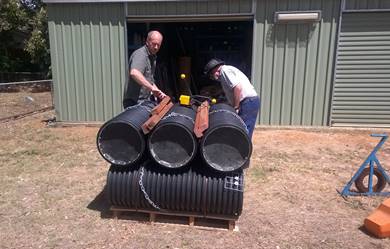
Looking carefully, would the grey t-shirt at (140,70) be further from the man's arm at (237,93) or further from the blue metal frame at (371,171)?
the blue metal frame at (371,171)

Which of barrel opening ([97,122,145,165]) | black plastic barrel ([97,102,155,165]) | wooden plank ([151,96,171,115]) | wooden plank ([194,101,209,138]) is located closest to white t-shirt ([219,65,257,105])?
wooden plank ([194,101,209,138])

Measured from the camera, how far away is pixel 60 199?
448cm

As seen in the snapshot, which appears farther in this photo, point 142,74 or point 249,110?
point 249,110

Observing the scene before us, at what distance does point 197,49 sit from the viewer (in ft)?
42.4

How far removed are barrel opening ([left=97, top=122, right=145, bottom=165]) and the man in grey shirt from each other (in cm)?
79

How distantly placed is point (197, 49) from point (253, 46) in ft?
17.5

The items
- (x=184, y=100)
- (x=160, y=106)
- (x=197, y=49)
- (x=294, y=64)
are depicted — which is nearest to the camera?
(x=160, y=106)

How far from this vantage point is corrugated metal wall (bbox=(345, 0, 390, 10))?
7.44m

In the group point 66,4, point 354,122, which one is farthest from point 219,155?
point 66,4

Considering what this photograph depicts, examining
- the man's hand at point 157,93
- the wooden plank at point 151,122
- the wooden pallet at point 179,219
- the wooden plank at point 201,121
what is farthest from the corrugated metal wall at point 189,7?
the wooden pallet at point 179,219

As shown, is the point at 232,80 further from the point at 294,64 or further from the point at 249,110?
the point at 294,64

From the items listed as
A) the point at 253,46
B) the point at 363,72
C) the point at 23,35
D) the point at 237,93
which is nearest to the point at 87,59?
the point at 253,46

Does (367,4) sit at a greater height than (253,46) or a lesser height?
greater

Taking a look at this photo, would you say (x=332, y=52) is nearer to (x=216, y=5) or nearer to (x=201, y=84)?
(x=216, y=5)
